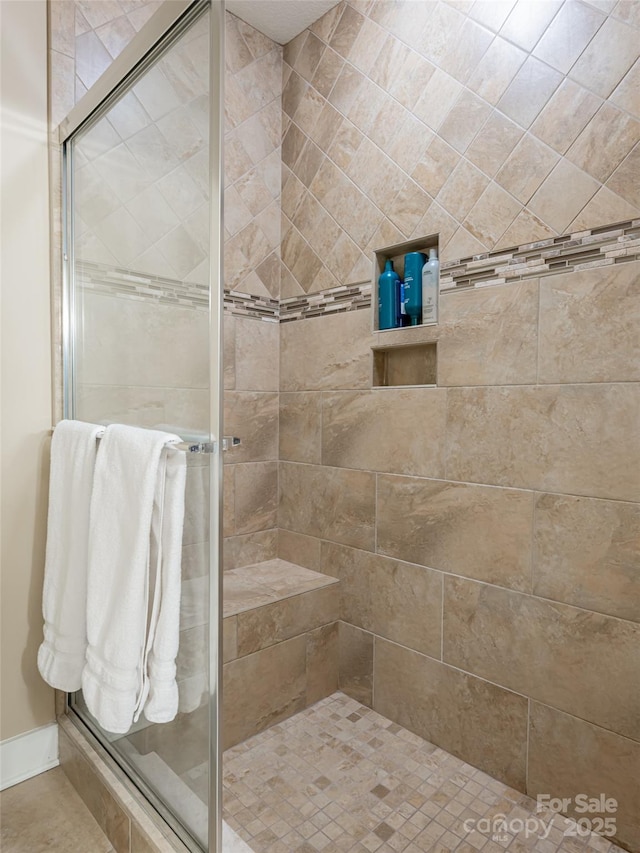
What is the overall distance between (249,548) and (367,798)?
3.43 ft

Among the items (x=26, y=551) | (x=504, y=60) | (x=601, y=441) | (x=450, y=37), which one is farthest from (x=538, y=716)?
(x=450, y=37)

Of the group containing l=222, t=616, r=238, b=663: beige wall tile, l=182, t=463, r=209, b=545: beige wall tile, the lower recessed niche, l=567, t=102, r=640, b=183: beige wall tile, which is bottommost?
l=222, t=616, r=238, b=663: beige wall tile

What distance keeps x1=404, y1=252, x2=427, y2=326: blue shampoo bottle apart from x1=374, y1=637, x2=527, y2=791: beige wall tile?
3.90 feet

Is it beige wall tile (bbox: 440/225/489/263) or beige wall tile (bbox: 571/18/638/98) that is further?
beige wall tile (bbox: 440/225/489/263)

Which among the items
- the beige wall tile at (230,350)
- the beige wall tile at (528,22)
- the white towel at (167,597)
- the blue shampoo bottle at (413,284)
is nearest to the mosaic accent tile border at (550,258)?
the blue shampoo bottle at (413,284)

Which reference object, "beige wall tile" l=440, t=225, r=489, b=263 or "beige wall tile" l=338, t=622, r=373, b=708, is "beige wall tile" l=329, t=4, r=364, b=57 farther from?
"beige wall tile" l=338, t=622, r=373, b=708

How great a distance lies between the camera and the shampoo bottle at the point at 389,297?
188 cm

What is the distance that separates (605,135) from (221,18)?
1.00 m

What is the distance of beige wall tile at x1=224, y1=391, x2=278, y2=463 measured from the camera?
2.17 m

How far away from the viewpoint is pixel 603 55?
1.33m

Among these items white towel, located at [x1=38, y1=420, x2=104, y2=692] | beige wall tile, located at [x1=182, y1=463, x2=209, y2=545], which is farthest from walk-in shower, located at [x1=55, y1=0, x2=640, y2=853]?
white towel, located at [x1=38, y1=420, x2=104, y2=692]

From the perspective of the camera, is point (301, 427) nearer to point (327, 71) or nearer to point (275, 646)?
point (275, 646)

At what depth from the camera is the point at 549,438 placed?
1.44 m

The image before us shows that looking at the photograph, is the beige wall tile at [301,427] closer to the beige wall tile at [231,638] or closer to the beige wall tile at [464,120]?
the beige wall tile at [231,638]
